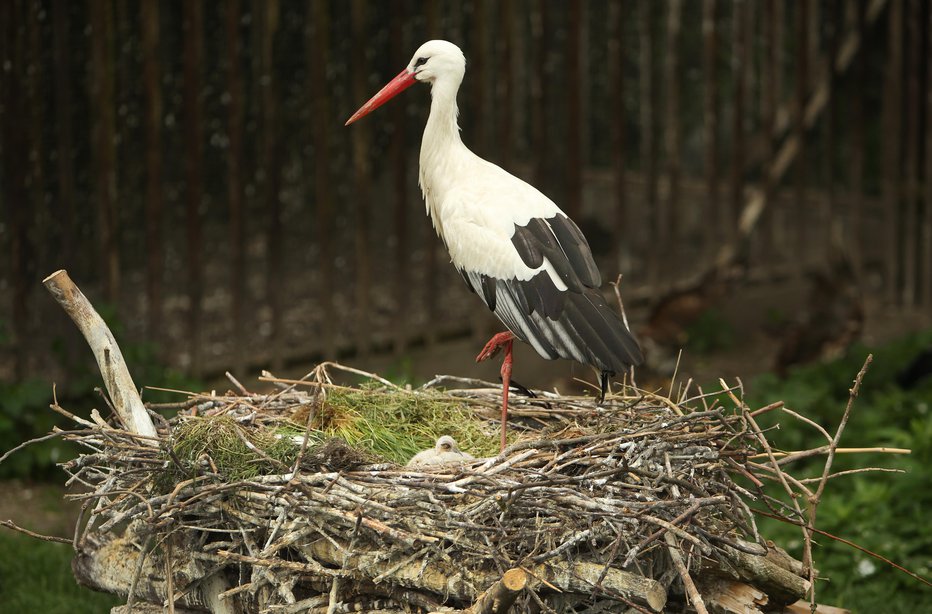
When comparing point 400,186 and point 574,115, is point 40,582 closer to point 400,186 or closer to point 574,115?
point 400,186

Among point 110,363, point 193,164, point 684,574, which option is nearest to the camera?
point 684,574

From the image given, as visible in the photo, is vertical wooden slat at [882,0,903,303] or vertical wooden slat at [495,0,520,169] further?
vertical wooden slat at [882,0,903,303]

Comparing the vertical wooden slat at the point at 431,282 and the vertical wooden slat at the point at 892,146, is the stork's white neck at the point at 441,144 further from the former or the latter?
the vertical wooden slat at the point at 892,146

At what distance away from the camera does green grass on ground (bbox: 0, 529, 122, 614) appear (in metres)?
5.24

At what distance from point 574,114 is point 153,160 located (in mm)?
2662

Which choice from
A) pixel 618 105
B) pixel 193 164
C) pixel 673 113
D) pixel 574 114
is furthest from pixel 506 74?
pixel 193 164

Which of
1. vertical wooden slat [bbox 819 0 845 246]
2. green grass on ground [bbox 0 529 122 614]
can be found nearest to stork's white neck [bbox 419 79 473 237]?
green grass on ground [bbox 0 529 122 614]

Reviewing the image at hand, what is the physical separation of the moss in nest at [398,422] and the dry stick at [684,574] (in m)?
1.15

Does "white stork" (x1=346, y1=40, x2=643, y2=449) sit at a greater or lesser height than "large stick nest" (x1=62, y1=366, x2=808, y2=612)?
greater

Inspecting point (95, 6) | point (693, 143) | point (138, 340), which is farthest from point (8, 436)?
point (693, 143)

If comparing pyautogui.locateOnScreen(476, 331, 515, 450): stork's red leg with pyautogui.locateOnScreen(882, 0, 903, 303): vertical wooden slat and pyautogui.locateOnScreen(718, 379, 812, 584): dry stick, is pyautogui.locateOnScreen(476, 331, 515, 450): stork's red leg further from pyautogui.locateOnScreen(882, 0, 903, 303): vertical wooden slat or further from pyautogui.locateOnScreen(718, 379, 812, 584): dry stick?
pyautogui.locateOnScreen(882, 0, 903, 303): vertical wooden slat

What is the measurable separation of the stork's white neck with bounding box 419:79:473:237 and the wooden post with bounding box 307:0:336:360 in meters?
2.40

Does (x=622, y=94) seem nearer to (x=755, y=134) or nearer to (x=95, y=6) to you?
(x=755, y=134)

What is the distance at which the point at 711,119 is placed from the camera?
342 inches
